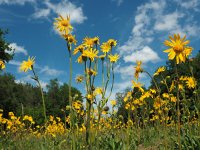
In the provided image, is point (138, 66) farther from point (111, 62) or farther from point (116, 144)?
point (116, 144)

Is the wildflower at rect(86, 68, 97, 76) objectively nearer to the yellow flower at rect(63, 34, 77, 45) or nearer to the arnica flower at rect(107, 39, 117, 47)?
the yellow flower at rect(63, 34, 77, 45)

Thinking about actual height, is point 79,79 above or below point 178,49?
above

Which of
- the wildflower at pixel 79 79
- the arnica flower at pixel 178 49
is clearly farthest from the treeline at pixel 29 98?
the arnica flower at pixel 178 49

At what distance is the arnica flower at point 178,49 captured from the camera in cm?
201

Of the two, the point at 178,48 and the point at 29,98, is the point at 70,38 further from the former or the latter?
the point at 29,98

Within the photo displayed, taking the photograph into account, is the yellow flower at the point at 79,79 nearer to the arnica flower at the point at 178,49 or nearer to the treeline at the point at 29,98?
the arnica flower at the point at 178,49

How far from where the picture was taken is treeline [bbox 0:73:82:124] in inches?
1590

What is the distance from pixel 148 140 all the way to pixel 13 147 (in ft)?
12.3

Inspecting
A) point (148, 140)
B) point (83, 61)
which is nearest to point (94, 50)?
point (83, 61)

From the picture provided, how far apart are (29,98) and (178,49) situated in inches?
2329

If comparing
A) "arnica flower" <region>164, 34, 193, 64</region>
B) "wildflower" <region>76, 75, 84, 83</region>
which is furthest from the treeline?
"arnica flower" <region>164, 34, 193, 64</region>

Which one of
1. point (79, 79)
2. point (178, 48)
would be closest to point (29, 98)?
point (79, 79)

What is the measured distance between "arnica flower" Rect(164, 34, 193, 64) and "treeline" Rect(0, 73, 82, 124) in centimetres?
2370

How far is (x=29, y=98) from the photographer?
5931 cm
